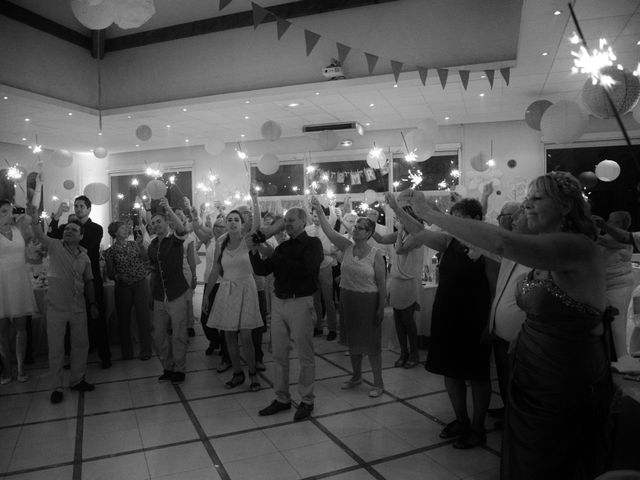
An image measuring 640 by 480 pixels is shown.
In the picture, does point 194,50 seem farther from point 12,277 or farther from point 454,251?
point 454,251

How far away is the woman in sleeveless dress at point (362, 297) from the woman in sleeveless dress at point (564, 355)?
1947 millimetres

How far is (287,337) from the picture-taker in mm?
3357

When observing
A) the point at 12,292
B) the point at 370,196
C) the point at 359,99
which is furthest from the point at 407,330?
the point at 370,196

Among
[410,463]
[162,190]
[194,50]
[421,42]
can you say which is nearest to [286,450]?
[410,463]

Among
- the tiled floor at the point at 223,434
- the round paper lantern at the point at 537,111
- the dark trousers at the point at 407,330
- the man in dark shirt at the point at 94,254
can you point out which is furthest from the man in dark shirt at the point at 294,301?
the round paper lantern at the point at 537,111

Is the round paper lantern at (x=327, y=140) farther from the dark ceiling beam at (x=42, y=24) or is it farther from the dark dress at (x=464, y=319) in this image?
the dark dress at (x=464, y=319)

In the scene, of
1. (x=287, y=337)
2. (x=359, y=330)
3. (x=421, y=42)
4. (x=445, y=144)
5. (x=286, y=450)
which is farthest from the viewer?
(x=445, y=144)

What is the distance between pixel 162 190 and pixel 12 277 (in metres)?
2.84

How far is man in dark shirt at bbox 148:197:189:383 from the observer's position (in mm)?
4102

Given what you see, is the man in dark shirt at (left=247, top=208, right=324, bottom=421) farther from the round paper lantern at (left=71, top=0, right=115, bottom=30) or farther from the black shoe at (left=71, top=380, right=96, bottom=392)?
the round paper lantern at (left=71, top=0, right=115, bottom=30)

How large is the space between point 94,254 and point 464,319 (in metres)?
3.89

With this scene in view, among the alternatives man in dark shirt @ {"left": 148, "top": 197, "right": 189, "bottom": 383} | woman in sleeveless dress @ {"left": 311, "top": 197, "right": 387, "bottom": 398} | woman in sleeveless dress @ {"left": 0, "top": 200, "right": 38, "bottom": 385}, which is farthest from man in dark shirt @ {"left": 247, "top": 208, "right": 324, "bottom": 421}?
woman in sleeveless dress @ {"left": 0, "top": 200, "right": 38, "bottom": 385}

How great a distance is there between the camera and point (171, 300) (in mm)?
4094

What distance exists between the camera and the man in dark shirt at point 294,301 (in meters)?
3.28
